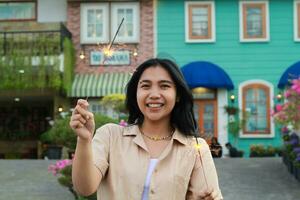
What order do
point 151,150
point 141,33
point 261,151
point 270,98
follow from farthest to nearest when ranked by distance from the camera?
1. point 141,33
2. point 270,98
3. point 261,151
4. point 151,150

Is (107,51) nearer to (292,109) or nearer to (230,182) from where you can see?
(292,109)

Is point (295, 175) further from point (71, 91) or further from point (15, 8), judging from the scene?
point (15, 8)

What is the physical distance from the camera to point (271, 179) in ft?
35.2

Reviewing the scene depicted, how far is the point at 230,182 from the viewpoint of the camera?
1041 centimetres

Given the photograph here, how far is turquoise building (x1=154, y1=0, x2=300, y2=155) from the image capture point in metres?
17.7

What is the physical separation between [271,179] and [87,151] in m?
9.19

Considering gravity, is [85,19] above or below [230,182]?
above

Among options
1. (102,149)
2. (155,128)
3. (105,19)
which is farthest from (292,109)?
(105,19)

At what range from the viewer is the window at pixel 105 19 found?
1808 centimetres

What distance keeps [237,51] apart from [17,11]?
7111 mm

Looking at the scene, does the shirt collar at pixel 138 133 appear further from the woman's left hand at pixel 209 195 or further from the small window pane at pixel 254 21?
the small window pane at pixel 254 21

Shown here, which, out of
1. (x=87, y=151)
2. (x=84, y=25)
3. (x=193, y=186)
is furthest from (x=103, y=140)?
(x=84, y=25)

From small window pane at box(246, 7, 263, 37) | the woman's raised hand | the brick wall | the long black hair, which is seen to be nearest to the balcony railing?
the brick wall

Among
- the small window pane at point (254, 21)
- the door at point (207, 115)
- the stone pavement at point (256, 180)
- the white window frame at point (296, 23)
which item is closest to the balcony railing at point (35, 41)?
the door at point (207, 115)
